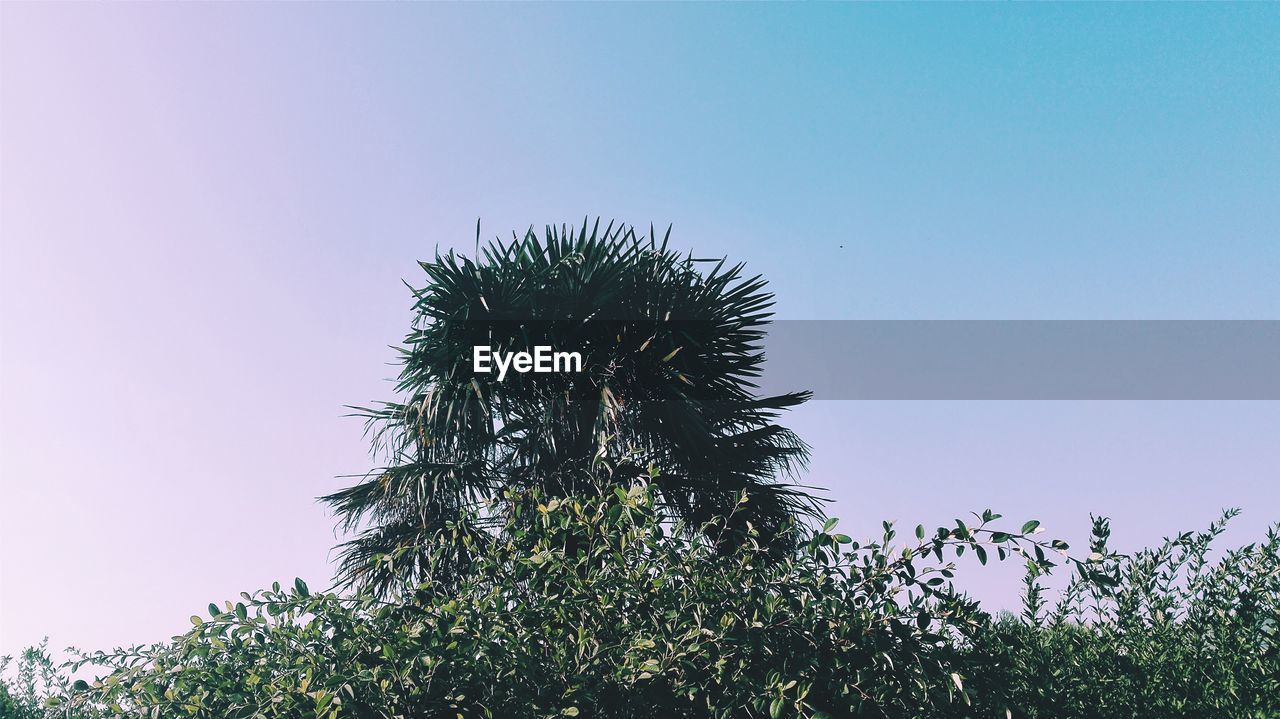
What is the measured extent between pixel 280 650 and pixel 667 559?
5.26 feet

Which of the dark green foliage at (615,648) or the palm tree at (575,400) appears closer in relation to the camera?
the dark green foliage at (615,648)

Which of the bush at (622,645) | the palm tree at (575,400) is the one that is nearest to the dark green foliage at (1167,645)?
the bush at (622,645)

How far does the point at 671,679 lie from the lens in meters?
3.54

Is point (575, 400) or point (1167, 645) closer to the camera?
point (1167, 645)

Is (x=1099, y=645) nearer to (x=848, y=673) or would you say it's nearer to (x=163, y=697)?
(x=848, y=673)

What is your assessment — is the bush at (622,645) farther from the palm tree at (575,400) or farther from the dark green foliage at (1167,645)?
the palm tree at (575,400)

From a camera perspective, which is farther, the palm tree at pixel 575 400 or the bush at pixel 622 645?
the palm tree at pixel 575 400

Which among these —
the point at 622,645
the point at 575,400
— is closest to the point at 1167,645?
the point at 622,645

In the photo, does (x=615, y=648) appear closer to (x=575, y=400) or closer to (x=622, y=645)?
(x=622, y=645)

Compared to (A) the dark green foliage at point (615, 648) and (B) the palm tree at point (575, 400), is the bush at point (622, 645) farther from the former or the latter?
(B) the palm tree at point (575, 400)

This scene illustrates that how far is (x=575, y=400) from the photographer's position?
8875 millimetres

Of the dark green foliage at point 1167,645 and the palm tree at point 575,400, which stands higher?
the palm tree at point 575,400

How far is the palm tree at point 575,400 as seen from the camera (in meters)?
8.55

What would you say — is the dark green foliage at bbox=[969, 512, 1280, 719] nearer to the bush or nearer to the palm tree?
the bush
